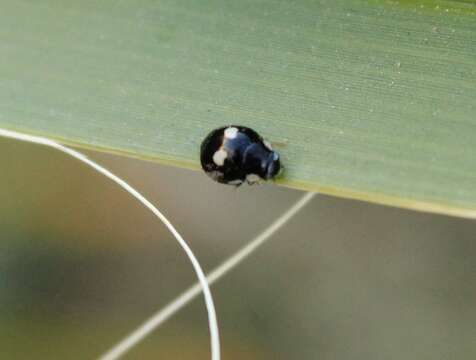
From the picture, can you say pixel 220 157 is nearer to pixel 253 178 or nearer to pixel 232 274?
pixel 253 178

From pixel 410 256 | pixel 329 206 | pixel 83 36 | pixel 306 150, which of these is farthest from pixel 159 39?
pixel 410 256

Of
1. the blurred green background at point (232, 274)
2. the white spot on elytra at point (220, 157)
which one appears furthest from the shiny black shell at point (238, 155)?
the blurred green background at point (232, 274)

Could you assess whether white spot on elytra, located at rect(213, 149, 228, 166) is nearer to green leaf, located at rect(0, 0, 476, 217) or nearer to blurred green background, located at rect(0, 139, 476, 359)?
green leaf, located at rect(0, 0, 476, 217)

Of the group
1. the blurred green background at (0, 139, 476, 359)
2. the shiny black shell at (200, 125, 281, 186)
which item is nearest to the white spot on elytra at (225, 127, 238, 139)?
the shiny black shell at (200, 125, 281, 186)

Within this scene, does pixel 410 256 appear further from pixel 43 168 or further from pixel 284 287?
pixel 43 168

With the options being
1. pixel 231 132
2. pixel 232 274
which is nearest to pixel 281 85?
pixel 231 132

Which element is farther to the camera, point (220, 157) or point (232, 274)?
point (232, 274)
